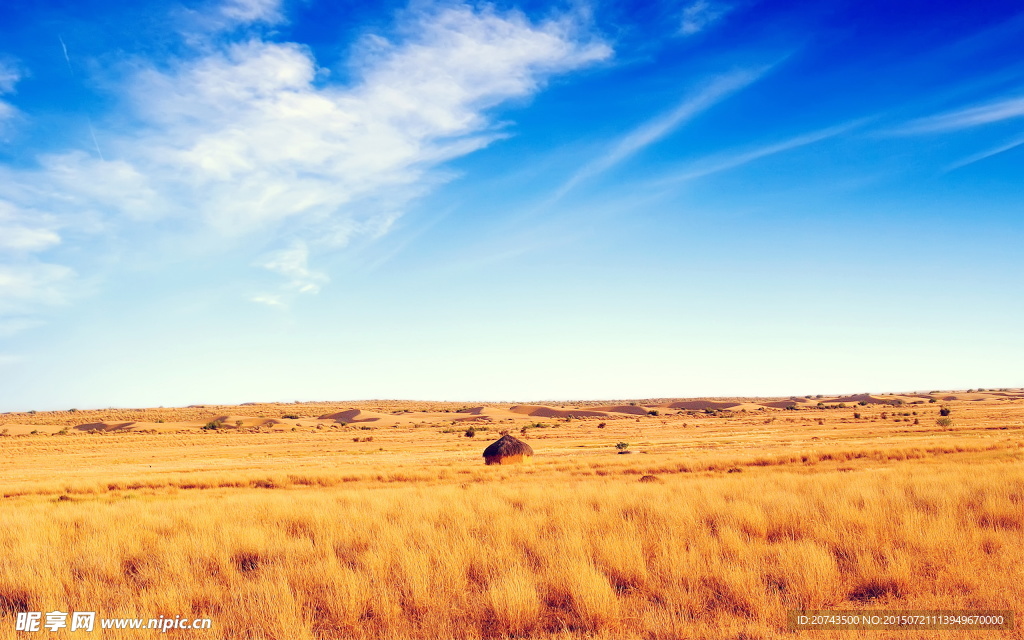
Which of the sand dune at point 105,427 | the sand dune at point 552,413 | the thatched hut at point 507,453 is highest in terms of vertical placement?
the thatched hut at point 507,453

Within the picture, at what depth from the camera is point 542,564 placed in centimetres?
774

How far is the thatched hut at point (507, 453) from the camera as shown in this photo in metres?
30.8

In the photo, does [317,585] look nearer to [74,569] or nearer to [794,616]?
[74,569]

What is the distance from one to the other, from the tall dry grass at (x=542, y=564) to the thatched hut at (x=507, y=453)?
18612 mm

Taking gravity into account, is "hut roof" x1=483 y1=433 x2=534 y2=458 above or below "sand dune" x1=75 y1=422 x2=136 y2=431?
above

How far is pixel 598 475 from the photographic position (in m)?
23.0

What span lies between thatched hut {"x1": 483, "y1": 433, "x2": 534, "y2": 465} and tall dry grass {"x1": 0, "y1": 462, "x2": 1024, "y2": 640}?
1861cm

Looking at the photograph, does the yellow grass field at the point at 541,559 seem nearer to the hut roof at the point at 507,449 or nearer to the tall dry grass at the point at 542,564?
the tall dry grass at the point at 542,564

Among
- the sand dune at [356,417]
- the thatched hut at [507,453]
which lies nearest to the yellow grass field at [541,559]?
the thatched hut at [507,453]

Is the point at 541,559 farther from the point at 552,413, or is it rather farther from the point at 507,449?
the point at 552,413

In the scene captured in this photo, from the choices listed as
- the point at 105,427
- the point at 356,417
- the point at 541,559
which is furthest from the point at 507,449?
the point at 356,417

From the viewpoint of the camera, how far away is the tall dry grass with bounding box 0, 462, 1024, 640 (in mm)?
6016

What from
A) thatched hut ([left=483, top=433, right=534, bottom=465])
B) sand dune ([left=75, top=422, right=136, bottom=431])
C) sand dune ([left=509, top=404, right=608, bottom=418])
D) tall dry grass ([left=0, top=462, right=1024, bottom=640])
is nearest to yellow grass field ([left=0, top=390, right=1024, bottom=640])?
tall dry grass ([left=0, top=462, right=1024, bottom=640])

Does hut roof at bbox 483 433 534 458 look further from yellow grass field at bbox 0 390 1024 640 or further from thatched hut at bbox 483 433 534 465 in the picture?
yellow grass field at bbox 0 390 1024 640
